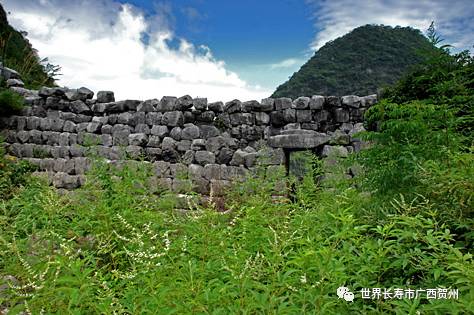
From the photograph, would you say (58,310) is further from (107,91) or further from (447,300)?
(107,91)

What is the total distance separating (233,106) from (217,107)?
39 centimetres

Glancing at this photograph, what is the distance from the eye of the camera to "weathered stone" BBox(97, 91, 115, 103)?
12781 millimetres

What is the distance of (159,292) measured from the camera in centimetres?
259

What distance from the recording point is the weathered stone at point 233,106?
11109mm

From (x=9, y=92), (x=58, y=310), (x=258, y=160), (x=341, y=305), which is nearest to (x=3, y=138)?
(x=9, y=92)

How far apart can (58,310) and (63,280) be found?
263 mm

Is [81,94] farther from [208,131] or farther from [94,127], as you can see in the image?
[208,131]

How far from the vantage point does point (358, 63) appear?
1069 inches

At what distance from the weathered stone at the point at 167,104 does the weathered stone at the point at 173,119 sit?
0.39 ft

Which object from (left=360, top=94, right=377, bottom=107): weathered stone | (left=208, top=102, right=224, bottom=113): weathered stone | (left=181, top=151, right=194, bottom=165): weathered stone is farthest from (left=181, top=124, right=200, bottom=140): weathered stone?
(left=360, top=94, right=377, bottom=107): weathered stone

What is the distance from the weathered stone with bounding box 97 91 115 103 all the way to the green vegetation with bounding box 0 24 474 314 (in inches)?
248

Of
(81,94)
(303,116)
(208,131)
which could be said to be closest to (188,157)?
(208,131)

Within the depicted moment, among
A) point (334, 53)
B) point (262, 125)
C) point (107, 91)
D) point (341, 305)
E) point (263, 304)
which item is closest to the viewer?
point (263, 304)

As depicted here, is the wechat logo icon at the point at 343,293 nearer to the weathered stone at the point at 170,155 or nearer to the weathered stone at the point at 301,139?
the weathered stone at the point at 301,139
